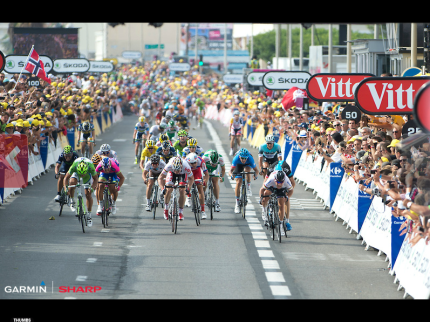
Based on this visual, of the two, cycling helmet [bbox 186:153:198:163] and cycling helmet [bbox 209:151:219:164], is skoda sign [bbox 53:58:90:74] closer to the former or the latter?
cycling helmet [bbox 209:151:219:164]

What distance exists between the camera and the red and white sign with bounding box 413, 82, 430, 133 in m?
6.66

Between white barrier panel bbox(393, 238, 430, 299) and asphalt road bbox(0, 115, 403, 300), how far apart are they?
0.88 feet

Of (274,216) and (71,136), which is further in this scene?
(71,136)

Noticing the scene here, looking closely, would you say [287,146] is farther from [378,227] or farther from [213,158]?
[378,227]

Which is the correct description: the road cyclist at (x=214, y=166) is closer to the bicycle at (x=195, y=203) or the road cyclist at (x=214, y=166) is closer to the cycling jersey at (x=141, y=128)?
the bicycle at (x=195, y=203)

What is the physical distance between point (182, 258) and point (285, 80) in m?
11.4

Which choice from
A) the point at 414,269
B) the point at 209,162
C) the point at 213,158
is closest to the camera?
the point at 414,269

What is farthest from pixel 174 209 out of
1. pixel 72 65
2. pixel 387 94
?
pixel 72 65

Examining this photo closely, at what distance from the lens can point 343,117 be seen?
1720 cm

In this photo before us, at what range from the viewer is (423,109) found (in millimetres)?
6684

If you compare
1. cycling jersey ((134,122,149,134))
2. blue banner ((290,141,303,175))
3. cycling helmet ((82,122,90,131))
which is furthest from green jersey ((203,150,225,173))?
cycling jersey ((134,122,149,134))

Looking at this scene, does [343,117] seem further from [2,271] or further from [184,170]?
[2,271]

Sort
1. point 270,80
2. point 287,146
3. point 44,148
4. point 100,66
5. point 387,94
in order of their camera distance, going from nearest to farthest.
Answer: point 387,94, point 270,80, point 44,148, point 287,146, point 100,66
